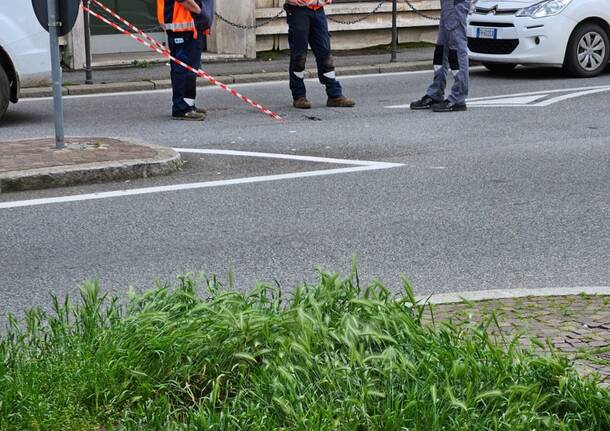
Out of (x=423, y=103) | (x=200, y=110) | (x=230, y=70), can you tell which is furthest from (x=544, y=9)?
(x=200, y=110)

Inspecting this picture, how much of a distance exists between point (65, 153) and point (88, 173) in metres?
0.74

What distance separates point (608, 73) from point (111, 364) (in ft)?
43.6

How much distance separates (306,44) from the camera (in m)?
13.5

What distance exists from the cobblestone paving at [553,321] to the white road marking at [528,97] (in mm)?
7660

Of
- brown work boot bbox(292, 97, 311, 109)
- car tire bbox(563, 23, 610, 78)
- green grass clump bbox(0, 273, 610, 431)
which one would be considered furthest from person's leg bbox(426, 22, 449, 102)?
green grass clump bbox(0, 273, 610, 431)

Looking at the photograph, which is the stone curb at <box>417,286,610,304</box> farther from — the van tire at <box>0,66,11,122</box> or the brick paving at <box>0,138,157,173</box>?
the van tire at <box>0,66,11,122</box>

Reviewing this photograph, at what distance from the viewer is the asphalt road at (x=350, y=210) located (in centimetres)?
698

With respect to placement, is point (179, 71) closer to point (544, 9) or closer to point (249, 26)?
point (544, 9)

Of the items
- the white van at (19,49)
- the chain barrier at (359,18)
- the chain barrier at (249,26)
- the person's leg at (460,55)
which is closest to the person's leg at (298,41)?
the person's leg at (460,55)

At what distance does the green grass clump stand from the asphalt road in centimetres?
182

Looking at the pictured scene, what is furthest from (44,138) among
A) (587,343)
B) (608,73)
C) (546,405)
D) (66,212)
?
(608,73)

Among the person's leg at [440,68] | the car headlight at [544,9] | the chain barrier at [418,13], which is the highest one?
the car headlight at [544,9]

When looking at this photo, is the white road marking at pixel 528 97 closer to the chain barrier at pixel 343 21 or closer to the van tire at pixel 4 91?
the van tire at pixel 4 91

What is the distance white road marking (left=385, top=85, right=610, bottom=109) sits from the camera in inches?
534
